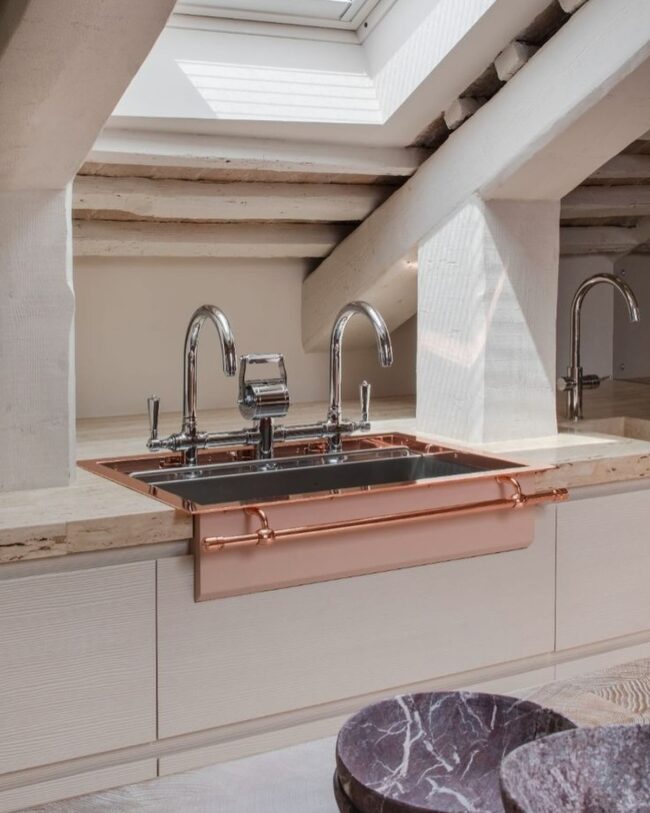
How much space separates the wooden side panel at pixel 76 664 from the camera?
6.03 ft

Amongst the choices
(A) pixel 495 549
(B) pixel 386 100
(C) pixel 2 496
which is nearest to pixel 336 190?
(B) pixel 386 100

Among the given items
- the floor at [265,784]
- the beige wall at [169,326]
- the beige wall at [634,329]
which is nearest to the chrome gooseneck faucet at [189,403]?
the beige wall at [169,326]

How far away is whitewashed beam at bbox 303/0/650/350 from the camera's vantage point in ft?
7.25

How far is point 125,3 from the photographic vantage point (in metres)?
1.52

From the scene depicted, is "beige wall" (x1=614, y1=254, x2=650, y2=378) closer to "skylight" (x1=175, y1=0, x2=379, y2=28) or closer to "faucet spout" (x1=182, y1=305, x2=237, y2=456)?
"skylight" (x1=175, y1=0, x2=379, y2=28)

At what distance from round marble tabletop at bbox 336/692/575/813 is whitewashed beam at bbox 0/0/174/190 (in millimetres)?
1022

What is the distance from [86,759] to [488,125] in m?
1.62

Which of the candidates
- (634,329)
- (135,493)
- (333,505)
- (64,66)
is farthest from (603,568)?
(634,329)

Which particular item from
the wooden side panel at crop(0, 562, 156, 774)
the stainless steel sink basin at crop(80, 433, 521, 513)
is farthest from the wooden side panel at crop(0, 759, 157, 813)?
the stainless steel sink basin at crop(80, 433, 521, 513)

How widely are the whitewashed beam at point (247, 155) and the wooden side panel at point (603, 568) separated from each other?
1.00m

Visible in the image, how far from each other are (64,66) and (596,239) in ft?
8.28

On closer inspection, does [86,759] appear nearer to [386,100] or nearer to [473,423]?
[473,423]

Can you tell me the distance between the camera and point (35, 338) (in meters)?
2.09

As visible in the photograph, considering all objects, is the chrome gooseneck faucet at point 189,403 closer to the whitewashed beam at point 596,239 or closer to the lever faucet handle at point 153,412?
the lever faucet handle at point 153,412
